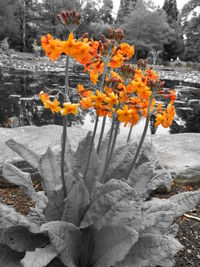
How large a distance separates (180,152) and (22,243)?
6.60ft

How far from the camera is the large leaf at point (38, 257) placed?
1.10 m

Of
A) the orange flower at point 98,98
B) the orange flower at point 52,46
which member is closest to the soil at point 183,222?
the orange flower at point 98,98

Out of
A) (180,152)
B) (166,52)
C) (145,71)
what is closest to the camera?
(145,71)

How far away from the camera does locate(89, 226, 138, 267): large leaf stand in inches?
46.1

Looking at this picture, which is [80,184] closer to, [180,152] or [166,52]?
[180,152]

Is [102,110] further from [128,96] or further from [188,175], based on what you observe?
[188,175]

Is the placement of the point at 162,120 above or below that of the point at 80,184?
above

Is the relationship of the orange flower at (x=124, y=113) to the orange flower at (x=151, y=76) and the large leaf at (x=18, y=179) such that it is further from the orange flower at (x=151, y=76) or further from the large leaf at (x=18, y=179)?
the large leaf at (x=18, y=179)

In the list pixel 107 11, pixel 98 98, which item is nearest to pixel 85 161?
pixel 98 98

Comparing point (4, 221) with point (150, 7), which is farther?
point (150, 7)

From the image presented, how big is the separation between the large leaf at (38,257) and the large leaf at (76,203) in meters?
0.18

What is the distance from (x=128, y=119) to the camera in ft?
4.12

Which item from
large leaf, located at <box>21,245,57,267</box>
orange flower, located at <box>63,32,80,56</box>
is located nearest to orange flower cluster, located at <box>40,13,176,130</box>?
orange flower, located at <box>63,32,80,56</box>

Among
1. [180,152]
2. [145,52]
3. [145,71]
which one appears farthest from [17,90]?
[145,52]
